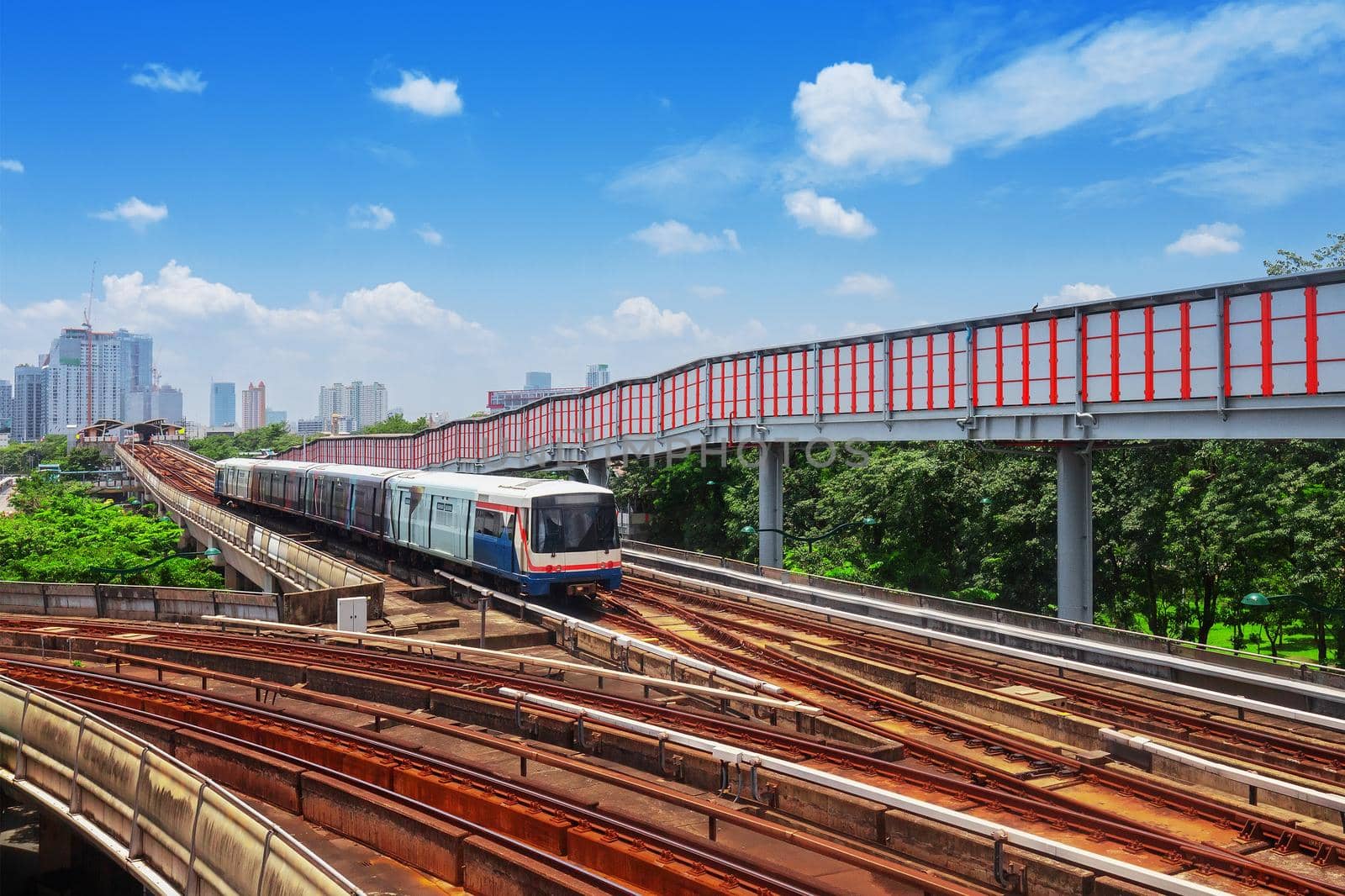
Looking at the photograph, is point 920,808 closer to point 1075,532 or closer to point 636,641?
point 636,641

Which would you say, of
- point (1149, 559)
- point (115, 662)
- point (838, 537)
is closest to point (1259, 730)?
point (1149, 559)

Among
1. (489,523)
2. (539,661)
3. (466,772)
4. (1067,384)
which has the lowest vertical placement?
(466,772)

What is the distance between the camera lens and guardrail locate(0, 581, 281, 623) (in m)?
28.1

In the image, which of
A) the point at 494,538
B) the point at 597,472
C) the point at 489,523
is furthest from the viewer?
the point at 597,472

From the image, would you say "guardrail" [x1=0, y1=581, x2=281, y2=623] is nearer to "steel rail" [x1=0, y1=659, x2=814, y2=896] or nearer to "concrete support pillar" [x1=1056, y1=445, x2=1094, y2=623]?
"steel rail" [x1=0, y1=659, x2=814, y2=896]

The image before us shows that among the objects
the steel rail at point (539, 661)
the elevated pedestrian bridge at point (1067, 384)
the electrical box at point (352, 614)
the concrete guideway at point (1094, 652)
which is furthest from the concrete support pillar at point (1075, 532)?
the electrical box at point (352, 614)

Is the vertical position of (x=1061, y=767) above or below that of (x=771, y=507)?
below

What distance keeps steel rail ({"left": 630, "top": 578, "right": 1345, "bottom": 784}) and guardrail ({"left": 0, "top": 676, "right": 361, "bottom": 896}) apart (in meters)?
12.6

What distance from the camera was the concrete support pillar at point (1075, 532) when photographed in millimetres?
25062

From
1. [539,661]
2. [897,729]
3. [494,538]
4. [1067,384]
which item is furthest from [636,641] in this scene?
[1067,384]

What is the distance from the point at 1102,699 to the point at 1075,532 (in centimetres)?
817

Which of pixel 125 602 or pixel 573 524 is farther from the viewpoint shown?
pixel 125 602

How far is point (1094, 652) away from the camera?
20.2 m

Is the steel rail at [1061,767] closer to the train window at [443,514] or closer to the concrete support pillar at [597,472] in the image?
the train window at [443,514]
